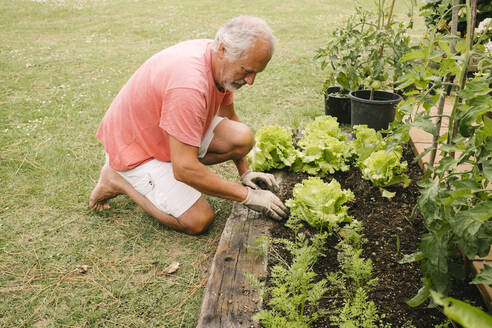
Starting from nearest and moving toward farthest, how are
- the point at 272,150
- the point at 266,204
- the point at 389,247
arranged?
1. the point at 389,247
2. the point at 266,204
3. the point at 272,150

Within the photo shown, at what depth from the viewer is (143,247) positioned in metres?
2.56

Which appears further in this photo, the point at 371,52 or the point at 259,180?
the point at 371,52

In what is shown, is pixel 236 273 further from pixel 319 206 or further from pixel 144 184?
pixel 144 184

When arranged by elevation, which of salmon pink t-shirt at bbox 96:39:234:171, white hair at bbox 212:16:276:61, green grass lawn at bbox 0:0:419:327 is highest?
white hair at bbox 212:16:276:61

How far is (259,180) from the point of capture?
2.82 meters

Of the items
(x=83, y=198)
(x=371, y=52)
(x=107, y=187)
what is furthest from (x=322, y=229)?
(x=83, y=198)

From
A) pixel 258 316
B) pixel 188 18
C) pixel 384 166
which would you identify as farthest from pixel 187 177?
pixel 188 18

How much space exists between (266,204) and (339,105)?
81.8 inches

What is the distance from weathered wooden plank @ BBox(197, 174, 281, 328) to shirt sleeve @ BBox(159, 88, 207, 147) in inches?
24.1

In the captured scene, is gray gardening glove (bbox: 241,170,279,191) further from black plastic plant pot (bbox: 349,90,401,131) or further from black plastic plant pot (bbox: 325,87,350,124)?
black plastic plant pot (bbox: 325,87,350,124)

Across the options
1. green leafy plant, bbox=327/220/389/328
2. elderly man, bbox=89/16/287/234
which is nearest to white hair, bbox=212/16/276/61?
elderly man, bbox=89/16/287/234

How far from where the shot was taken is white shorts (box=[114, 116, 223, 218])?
260cm

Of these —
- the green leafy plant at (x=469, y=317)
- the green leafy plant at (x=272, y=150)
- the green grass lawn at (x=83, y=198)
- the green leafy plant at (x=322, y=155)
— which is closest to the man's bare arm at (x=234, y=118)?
the green leafy plant at (x=272, y=150)

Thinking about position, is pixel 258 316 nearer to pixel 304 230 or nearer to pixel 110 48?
pixel 304 230
